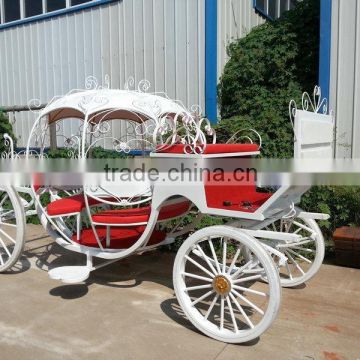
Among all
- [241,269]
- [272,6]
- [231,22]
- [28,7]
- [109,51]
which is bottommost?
[241,269]

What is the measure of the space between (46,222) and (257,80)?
4039 millimetres

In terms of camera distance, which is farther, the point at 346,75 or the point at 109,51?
the point at 109,51

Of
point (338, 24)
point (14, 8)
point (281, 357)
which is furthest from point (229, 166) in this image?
point (14, 8)

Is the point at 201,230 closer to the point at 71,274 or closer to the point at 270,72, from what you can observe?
the point at 71,274

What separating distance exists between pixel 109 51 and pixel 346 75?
4.15 metres

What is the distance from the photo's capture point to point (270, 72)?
6938 mm

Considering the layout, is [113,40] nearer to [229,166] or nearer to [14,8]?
[14,8]

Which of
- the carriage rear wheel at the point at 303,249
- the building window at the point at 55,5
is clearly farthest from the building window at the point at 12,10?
the carriage rear wheel at the point at 303,249

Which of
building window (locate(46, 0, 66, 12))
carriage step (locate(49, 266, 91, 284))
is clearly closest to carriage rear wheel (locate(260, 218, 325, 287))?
carriage step (locate(49, 266, 91, 284))

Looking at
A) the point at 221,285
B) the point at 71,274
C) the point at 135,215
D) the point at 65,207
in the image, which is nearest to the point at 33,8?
the point at 65,207

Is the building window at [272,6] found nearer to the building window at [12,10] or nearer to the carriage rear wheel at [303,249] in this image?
the building window at [12,10]

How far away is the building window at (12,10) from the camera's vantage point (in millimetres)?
9523

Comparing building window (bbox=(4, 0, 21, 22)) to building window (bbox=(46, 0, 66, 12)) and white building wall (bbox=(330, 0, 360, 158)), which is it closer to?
building window (bbox=(46, 0, 66, 12))

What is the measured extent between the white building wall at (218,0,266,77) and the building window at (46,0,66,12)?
3.33 meters
